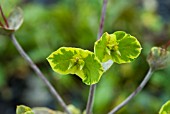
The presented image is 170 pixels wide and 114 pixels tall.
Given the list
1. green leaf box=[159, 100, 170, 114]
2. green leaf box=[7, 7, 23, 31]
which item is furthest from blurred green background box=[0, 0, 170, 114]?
green leaf box=[159, 100, 170, 114]

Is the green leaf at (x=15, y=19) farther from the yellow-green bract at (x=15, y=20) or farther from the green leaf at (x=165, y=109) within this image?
the green leaf at (x=165, y=109)

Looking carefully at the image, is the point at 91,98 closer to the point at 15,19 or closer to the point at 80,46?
the point at 15,19

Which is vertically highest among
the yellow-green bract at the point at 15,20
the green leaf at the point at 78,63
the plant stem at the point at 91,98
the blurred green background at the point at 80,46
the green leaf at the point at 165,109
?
the yellow-green bract at the point at 15,20

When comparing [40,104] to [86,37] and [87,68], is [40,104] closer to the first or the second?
[86,37]

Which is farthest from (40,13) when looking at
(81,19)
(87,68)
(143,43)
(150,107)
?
(87,68)

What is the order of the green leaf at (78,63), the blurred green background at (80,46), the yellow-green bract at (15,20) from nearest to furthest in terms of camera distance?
the green leaf at (78,63)
the yellow-green bract at (15,20)
the blurred green background at (80,46)

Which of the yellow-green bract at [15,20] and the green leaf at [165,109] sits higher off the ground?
the yellow-green bract at [15,20]

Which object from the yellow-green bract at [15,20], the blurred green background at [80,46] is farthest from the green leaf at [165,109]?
the blurred green background at [80,46]

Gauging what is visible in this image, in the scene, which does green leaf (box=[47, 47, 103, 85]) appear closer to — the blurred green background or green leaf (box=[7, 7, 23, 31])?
green leaf (box=[7, 7, 23, 31])
